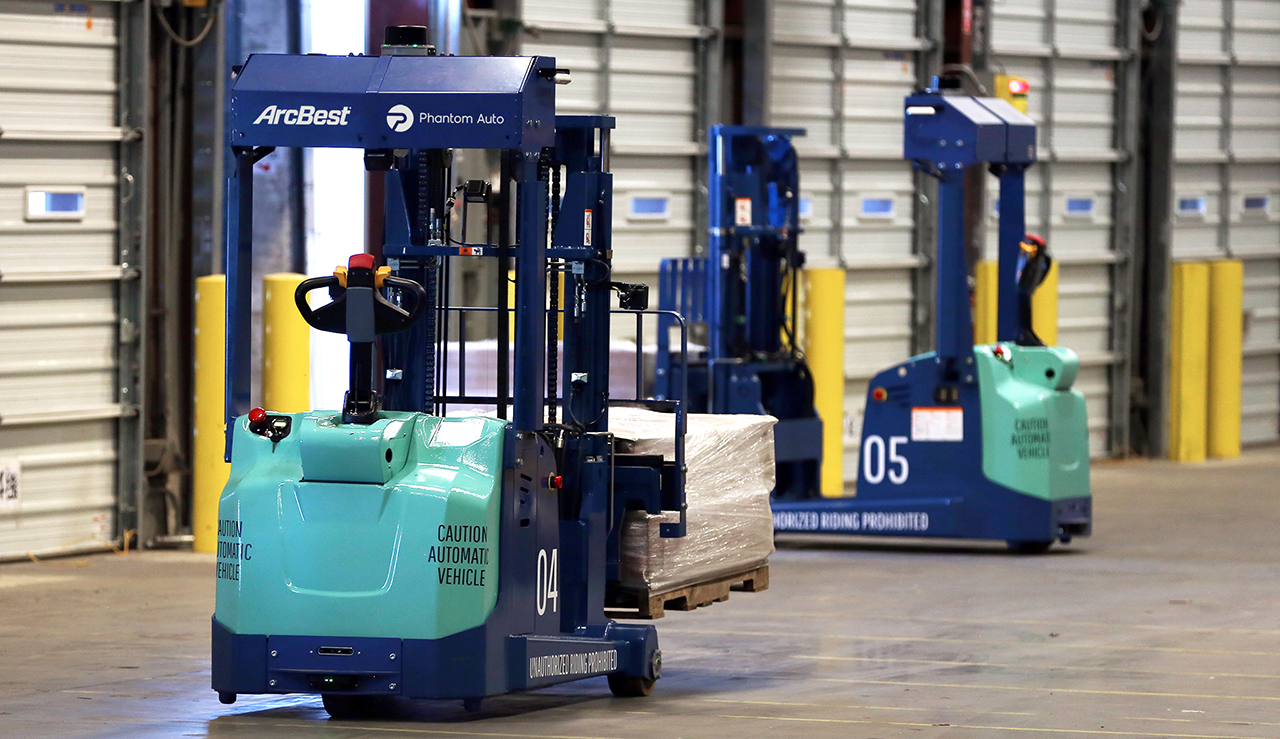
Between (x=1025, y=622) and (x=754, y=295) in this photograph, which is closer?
(x=1025, y=622)

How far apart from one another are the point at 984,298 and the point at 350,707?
1234cm

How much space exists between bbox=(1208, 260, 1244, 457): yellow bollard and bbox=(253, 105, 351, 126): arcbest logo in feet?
50.3

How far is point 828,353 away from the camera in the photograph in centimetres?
1750

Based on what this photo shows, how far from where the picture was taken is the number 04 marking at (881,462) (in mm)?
14461

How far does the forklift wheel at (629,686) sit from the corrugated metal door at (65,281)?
19.6 ft

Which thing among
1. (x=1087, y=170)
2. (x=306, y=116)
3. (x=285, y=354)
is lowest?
(x=285, y=354)

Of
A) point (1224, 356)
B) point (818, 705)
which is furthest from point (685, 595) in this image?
point (1224, 356)

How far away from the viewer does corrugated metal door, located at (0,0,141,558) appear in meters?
13.5

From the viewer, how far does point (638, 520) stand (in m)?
9.07

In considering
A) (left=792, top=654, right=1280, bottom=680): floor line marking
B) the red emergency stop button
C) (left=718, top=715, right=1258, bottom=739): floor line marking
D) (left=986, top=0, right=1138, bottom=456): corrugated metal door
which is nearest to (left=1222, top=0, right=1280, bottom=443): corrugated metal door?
(left=986, top=0, right=1138, bottom=456): corrugated metal door

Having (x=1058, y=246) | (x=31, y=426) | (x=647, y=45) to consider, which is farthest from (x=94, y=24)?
(x=1058, y=246)

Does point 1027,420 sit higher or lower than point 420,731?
higher

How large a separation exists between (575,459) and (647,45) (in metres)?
9.40

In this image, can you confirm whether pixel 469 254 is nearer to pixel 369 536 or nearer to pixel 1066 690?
pixel 369 536
